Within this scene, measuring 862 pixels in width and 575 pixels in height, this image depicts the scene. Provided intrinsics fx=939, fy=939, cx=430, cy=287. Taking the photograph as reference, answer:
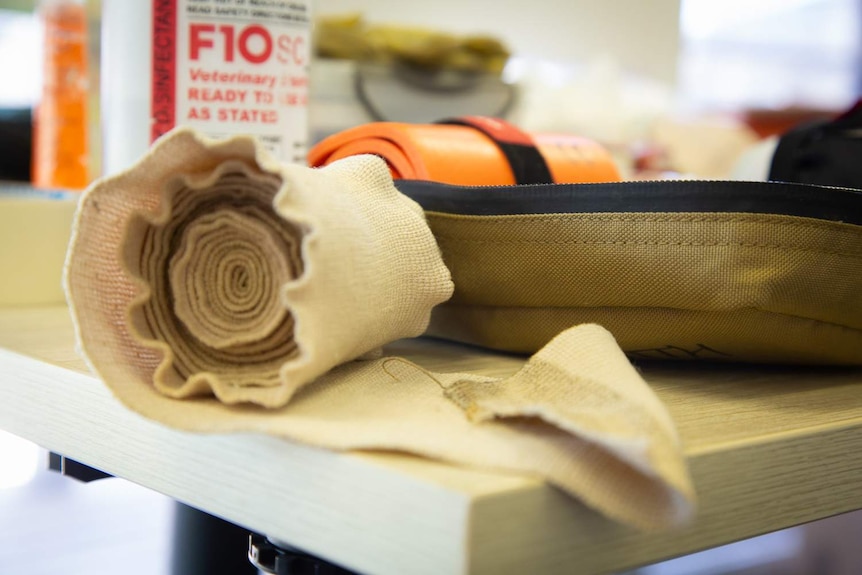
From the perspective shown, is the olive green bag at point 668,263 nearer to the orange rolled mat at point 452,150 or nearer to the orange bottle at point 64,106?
the orange rolled mat at point 452,150

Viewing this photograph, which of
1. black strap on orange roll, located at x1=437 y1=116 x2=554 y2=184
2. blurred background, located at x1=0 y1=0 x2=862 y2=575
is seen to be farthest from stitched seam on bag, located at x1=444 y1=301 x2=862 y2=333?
blurred background, located at x1=0 y1=0 x2=862 y2=575

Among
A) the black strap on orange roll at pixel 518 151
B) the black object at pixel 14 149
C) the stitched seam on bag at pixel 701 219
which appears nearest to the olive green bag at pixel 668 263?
the stitched seam on bag at pixel 701 219

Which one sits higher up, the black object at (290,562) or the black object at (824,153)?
the black object at (824,153)

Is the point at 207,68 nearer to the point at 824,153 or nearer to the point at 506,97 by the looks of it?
the point at 824,153

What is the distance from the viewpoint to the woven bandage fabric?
301mm

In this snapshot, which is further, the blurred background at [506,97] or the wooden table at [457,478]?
the blurred background at [506,97]

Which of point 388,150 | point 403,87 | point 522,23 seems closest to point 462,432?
point 388,150

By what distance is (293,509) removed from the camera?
0.30m

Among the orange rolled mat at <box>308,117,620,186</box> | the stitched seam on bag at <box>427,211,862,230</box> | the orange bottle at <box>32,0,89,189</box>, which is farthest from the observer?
the orange bottle at <box>32,0,89,189</box>

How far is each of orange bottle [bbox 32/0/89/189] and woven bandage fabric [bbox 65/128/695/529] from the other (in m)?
0.51

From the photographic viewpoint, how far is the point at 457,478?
269mm

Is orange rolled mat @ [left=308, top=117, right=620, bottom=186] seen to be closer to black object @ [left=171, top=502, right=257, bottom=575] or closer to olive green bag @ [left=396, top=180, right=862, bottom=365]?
olive green bag @ [left=396, top=180, right=862, bottom=365]

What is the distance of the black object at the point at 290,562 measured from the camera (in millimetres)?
341

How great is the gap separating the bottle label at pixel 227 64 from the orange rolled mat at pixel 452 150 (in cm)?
5
